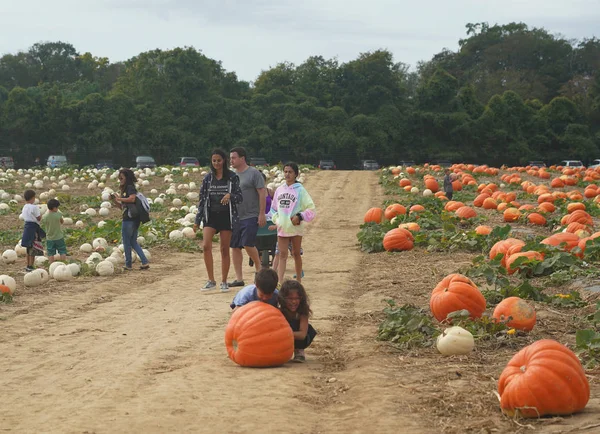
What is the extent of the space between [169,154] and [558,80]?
3945cm

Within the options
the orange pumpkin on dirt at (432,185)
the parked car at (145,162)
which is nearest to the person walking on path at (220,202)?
the orange pumpkin on dirt at (432,185)

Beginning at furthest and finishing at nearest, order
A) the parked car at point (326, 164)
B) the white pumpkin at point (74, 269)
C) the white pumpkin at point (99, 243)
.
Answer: the parked car at point (326, 164)
the white pumpkin at point (99, 243)
the white pumpkin at point (74, 269)

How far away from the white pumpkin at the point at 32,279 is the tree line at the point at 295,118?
40.9 m

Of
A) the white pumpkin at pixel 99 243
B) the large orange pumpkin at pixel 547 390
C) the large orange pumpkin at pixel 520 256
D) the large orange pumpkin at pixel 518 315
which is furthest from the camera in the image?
the white pumpkin at pixel 99 243

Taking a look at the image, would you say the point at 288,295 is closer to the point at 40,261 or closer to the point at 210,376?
the point at 210,376

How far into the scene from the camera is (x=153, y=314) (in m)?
9.38

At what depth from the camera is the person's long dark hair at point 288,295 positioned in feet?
22.3

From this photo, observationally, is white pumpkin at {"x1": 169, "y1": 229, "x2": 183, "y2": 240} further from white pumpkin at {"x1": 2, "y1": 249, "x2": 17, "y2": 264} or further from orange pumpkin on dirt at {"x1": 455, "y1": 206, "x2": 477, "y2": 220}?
orange pumpkin on dirt at {"x1": 455, "y1": 206, "x2": 477, "y2": 220}

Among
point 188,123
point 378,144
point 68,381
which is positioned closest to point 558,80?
point 378,144

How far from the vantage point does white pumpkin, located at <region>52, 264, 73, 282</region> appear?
39.7 ft

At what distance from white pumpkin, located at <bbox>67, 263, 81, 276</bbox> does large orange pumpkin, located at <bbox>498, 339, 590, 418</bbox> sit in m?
8.66

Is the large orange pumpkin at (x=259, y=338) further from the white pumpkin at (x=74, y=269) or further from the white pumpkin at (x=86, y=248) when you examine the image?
the white pumpkin at (x=86, y=248)

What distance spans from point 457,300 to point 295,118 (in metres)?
49.0

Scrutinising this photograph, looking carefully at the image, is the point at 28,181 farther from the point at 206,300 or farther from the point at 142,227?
the point at 206,300
